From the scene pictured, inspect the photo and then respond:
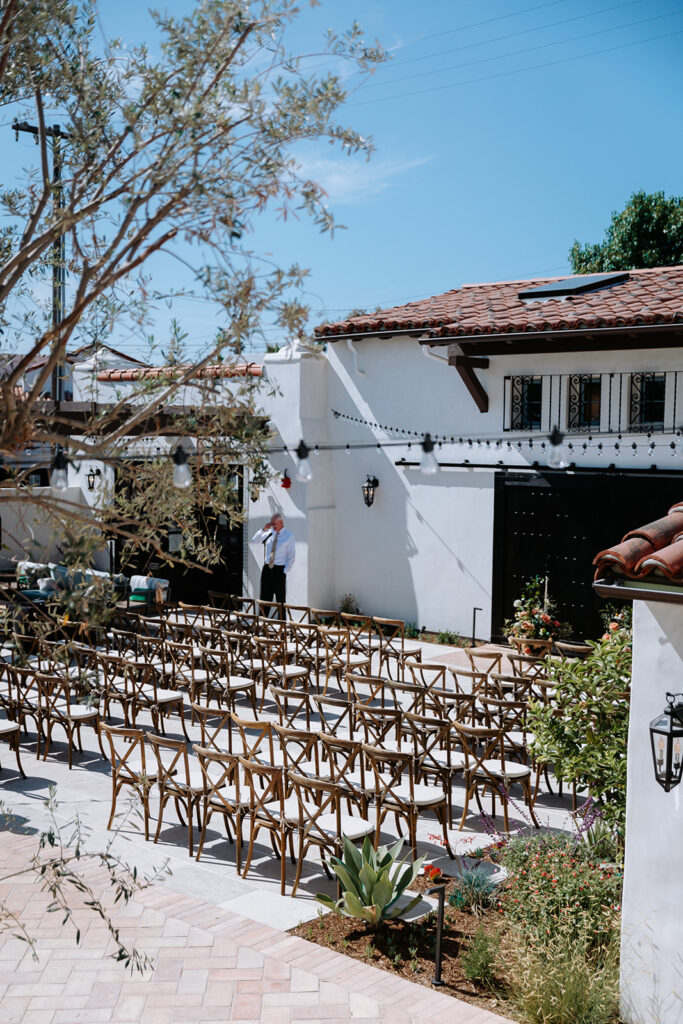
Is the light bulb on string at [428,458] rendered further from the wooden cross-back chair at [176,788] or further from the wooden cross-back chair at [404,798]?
the wooden cross-back chair at [176,788]

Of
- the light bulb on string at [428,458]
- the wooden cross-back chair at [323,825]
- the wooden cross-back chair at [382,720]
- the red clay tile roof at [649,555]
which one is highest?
the light bulb on string at [428,458]

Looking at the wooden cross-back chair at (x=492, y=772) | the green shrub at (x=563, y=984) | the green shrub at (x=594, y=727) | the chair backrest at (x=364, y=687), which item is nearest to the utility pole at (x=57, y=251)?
the green shrub at (x=563, y=984)

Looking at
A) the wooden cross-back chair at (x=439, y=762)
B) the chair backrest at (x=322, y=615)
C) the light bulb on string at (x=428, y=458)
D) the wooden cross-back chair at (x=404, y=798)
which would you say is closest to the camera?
the wooden cross-back chair at (x=404, y=798)

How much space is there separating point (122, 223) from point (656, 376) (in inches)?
433

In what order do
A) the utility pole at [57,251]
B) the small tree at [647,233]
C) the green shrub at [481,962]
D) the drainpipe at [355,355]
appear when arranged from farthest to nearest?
the small tree at [647,233] → the drainpipe at [355,355] → the green shrub at [481,962] → the utility pole at [57,251]

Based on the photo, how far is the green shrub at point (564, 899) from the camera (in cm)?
555

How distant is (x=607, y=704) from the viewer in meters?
6.82

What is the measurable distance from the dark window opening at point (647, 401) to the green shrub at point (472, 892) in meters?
8.74

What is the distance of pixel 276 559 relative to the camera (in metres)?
15.8

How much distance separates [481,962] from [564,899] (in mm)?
665

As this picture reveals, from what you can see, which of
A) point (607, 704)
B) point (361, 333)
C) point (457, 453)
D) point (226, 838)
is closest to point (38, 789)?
point (226, 838)

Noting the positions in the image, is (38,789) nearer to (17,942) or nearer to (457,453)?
(17,942)

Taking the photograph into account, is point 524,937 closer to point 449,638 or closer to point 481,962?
point 481,962

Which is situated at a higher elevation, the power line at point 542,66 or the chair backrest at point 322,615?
the power line at point 542,66
